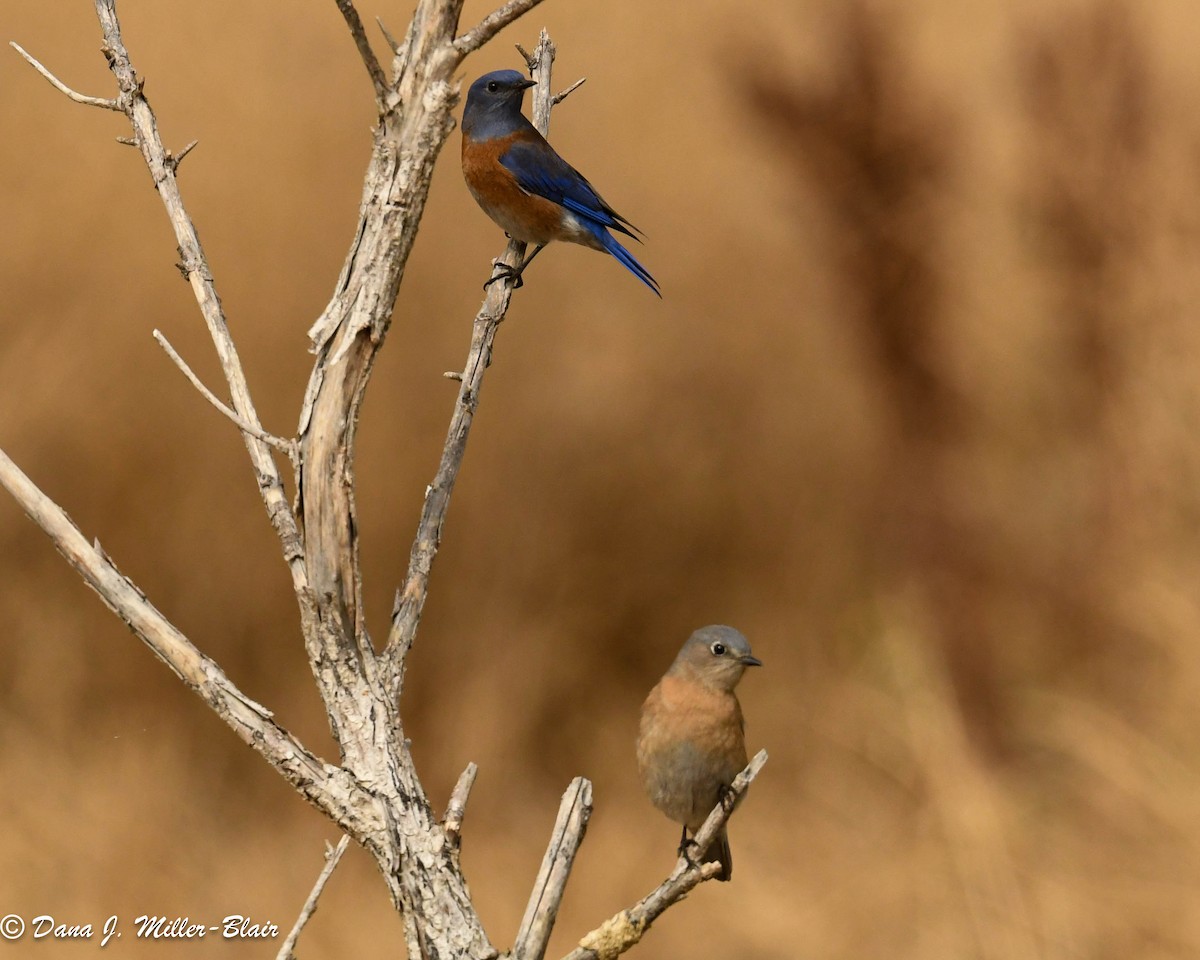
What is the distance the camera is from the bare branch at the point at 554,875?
248cm

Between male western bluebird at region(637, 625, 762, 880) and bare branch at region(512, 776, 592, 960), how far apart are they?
101 cm

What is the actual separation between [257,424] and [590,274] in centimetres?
386

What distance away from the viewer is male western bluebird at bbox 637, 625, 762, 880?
3541mm

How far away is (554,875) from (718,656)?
3.77ft

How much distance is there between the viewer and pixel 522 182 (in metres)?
4.60

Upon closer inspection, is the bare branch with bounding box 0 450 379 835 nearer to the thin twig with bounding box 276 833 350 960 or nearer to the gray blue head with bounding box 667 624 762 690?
the thin twig with bounding box 276 833 350 960

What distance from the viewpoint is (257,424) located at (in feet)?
8.66

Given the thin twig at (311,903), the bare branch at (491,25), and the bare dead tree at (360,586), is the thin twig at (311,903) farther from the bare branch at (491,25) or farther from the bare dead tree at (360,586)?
the bare branch at (491,25)

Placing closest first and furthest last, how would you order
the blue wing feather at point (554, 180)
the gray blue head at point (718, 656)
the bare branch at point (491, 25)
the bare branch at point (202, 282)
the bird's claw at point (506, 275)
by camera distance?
the bare branch at point (491, 25), the bare branch at point (202, 282), the gray blue head at point (718, 656), the bird's claw at point (506, 275), the blue wing feather at point (554, 180)

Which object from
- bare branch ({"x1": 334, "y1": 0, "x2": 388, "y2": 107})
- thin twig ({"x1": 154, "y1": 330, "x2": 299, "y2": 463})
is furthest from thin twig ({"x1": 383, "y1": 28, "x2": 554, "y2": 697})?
bare branch ({"x1": 334, "y1": 0, "x2": 388, "y2": 107})

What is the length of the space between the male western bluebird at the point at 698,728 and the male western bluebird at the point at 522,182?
1.39 m

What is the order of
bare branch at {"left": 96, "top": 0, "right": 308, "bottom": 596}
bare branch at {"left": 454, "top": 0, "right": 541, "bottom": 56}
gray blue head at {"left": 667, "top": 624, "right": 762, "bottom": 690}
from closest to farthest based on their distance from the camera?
bare branch at {"left": 454, "top": 0, "right": 541, "bottom": 56}, bare branch at {"left": 96, "top": 0, "right": 308, "bottom": 596}, gray blue head at {"left": 667, "top": 624, "right": 762, "bottom": 690}

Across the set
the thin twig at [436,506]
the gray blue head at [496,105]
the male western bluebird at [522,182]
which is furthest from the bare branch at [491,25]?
the gray blue head at [496,105]

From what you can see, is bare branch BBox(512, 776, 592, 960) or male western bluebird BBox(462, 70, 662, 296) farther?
male western bluebird BBox(462, 70, 662, 296)
